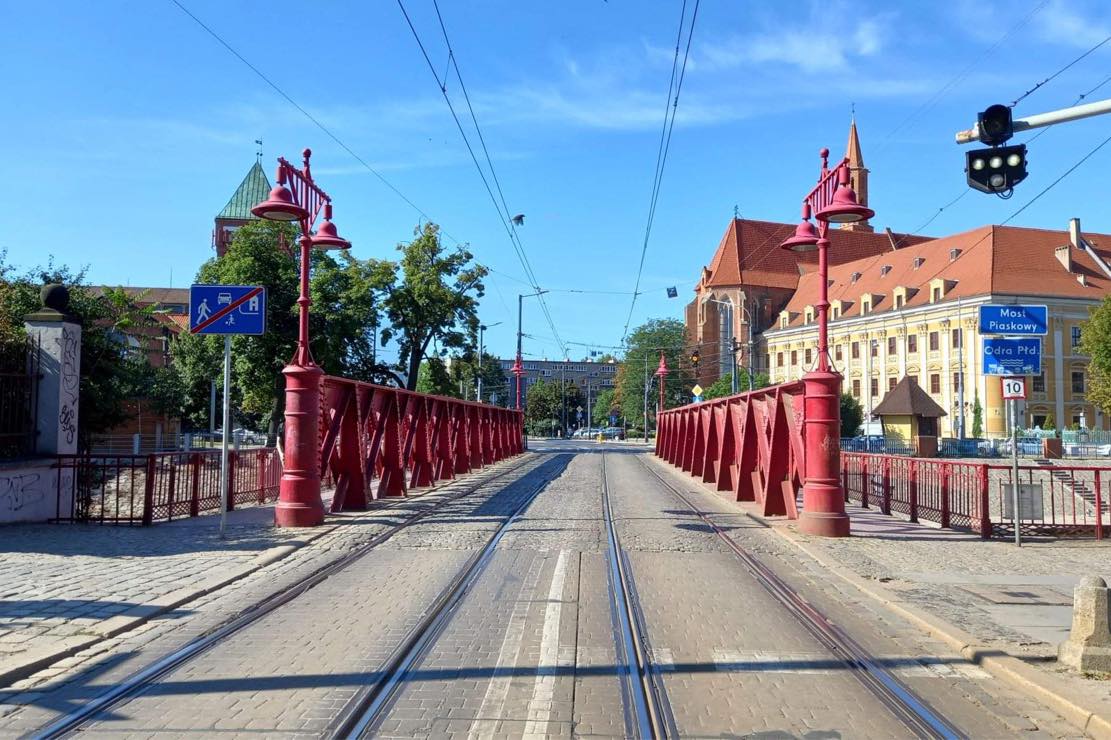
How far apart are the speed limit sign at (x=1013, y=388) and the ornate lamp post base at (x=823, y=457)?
7.76ft

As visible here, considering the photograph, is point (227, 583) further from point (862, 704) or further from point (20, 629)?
point (862, 704)

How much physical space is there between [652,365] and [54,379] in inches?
3479

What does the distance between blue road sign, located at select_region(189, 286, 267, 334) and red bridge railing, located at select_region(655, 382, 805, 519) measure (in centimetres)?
808

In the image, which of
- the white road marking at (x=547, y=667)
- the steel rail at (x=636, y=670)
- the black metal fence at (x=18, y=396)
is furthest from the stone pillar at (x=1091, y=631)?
the black metal fence at (x=18, y=396)

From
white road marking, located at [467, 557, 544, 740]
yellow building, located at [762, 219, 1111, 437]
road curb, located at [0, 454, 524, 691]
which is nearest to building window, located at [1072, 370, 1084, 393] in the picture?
yellow building, located at [762, 219, 1111, 437]

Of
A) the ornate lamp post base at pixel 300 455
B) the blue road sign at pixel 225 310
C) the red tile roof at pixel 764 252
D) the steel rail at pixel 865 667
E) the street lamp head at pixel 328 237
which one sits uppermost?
the red tile roof at pixel 764 252

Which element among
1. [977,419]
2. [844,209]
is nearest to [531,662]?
[844,209]

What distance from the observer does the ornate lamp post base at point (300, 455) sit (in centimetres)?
1266

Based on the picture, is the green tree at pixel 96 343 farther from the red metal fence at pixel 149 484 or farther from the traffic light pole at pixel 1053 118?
the traffic light pole at pixel 1053 118

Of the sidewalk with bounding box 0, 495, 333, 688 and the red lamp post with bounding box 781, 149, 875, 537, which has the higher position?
the red lamp post with bounding box 781, 149, 875, 537

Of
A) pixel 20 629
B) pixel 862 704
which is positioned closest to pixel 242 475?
pixel 20 629

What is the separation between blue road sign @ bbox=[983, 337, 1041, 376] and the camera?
40.1ft

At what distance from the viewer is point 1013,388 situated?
41.2 ft

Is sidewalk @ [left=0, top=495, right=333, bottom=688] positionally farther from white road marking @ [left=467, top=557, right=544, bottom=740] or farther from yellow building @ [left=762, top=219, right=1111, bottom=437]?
yellow building @ [left=762, top=219, right=1111, bottom=437]
